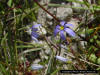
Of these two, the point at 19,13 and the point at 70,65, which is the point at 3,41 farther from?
the point at 70,65

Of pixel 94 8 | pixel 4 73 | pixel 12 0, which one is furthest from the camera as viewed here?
pixel 12 0

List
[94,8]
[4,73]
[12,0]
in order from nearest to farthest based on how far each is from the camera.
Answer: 1. [4,73]
2. [94,8]
3. [12,0]

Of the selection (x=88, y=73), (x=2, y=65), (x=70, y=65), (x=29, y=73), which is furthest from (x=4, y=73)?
(x=88, y=73)

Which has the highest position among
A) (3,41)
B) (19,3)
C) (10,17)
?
(19,3)

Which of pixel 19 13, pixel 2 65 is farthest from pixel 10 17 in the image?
pixel 2 65

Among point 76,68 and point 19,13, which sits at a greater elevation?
point 19,13

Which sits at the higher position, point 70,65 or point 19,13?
point 19,13

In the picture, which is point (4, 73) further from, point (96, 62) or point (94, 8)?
point (94, 8)

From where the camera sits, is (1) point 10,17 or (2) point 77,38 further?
(1) point 10,17

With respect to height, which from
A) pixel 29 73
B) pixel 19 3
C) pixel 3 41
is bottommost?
pixel 29 73
